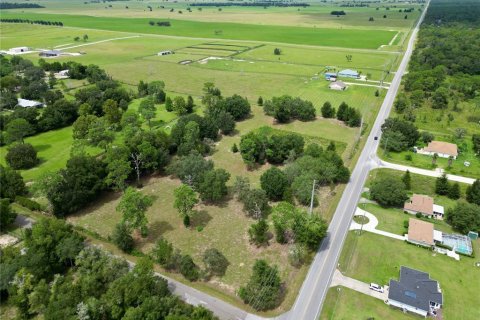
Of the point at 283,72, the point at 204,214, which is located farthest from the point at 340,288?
the point at 283,72

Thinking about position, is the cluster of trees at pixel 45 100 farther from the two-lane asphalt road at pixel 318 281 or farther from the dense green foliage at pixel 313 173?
the two-lane asphalt road at pixel 318 281

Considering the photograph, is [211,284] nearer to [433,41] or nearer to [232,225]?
[232,225]

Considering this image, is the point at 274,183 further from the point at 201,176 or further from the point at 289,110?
the point at 289,110

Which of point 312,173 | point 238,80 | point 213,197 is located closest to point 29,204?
point 213,197

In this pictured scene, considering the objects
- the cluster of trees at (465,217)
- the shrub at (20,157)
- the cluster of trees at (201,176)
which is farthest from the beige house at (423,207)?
the shrub at (20,157)

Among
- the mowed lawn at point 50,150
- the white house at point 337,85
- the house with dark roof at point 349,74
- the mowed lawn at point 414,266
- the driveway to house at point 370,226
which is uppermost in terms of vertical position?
the house with dark roof at point 349,74

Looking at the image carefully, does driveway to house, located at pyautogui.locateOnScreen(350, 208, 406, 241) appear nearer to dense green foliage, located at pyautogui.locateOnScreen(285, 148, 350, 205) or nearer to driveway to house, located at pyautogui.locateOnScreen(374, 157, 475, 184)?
dense green foliage, located at pyautogui.locateOnScreen(285, 148, 350, 205)

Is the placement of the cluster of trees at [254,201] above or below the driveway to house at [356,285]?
above
